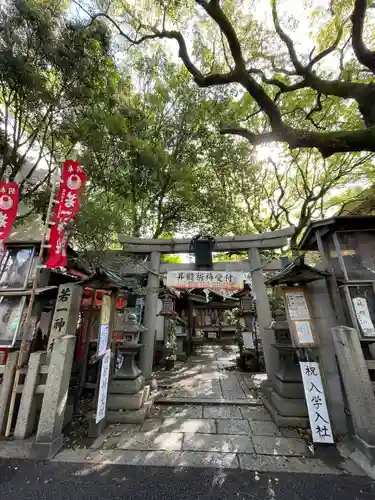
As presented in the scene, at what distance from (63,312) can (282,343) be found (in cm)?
502

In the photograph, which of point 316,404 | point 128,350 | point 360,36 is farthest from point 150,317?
point 360,36

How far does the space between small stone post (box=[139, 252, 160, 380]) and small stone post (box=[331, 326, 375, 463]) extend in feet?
14.4

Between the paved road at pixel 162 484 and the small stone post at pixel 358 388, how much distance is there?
1.70ft

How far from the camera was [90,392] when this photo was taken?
5.87 meters

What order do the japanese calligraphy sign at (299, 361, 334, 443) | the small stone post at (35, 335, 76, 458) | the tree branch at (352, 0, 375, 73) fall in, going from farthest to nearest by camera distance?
the tree branch at (352, 0, 375, 73), the japanese calligraphy sign at (299, 361, 334, 443), the small stone post at (35, 335, 76, 458)

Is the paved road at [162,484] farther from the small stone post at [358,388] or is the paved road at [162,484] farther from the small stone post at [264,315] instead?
the small stone post at [264,315]

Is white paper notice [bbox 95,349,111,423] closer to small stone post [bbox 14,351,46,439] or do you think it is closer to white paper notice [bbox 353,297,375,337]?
small stone post [bbox 14,351,46,439]

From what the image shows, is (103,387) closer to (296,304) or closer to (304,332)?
(304,332)

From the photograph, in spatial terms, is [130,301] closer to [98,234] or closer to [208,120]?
[98,234]

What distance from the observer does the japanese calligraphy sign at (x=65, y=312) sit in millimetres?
4527

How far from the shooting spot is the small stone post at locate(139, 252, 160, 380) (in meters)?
5.73

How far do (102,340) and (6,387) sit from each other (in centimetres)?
182

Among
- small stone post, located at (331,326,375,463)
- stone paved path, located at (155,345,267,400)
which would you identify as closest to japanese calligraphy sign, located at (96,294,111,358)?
stone paved path, located at (155,345,267,400)

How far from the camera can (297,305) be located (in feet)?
14.6
